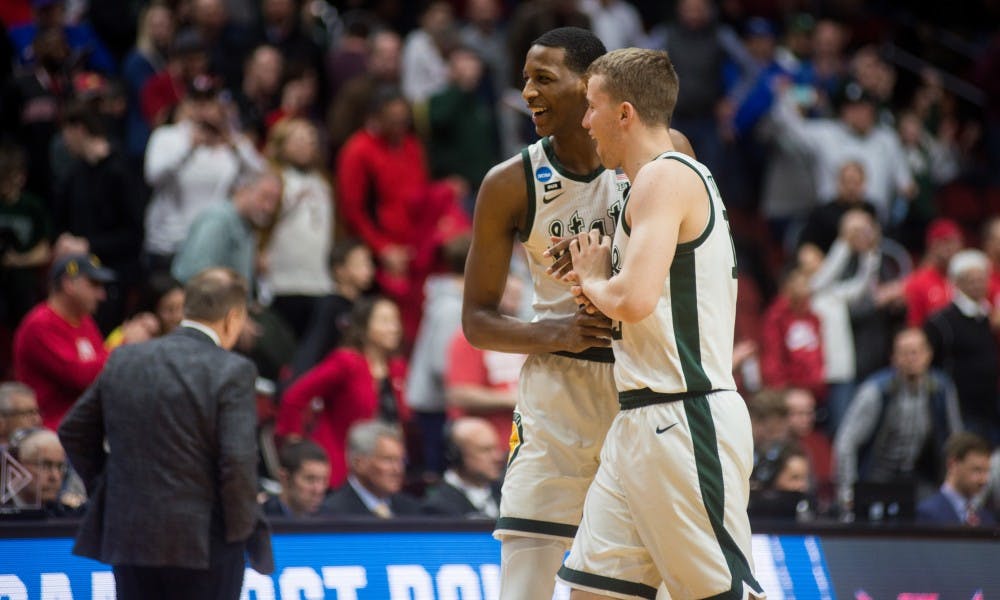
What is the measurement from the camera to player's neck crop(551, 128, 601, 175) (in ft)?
16.7

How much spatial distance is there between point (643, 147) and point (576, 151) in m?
0.53

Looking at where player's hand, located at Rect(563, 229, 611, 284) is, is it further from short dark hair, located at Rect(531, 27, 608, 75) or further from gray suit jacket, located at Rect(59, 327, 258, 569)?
gray suit jacket, located at Rect(59, 327, 258, 569)

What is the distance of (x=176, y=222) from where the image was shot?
1035cm

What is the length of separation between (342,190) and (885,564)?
5709mm

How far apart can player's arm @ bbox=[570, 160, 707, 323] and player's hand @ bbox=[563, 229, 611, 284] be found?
115 mm

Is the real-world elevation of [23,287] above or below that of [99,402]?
below

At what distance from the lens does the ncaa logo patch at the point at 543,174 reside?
5.09 m

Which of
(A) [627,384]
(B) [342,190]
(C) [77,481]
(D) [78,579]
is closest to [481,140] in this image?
(B) [342,190]

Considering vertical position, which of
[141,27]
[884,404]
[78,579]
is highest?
[141,27]

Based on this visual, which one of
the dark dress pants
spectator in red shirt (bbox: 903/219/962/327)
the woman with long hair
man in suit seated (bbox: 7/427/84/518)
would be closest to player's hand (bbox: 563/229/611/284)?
the dark dress pants

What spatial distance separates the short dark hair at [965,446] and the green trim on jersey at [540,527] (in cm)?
422

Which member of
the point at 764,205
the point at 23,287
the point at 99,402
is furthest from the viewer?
the point at 764,205

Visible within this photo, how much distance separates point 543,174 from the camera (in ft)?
16.7

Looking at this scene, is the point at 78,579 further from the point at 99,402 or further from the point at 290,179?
the point at 290,179
